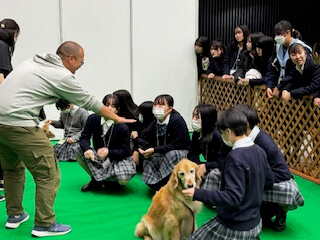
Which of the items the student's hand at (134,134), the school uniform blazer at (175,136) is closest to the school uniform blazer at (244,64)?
the student's hand at (134,134)

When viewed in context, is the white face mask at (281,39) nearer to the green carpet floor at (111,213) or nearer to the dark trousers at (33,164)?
the green carpet floor at (111,213)

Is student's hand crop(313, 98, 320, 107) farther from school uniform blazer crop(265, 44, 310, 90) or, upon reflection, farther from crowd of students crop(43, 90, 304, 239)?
crowd of students crop(43, 90, 304, 239)

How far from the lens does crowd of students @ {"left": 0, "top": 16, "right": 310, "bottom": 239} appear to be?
91.2 inches

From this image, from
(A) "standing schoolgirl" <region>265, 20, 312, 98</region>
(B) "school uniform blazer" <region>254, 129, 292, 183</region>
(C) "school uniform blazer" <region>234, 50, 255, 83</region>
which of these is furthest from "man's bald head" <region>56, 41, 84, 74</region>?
(C) "school uniform blazer" <region>234, 50, 255, 83</region>

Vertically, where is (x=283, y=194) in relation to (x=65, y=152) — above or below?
above

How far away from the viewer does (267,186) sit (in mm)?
2965

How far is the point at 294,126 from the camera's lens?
4.59m

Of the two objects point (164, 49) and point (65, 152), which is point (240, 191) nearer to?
point (65, 152)

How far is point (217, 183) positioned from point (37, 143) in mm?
1311

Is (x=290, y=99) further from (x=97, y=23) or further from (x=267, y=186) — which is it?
(x=97, y=23)

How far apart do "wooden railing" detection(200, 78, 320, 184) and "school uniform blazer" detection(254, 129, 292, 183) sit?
1322 millimetres

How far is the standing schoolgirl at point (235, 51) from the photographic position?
5672 millimetres

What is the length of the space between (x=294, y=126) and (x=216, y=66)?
6.40ft

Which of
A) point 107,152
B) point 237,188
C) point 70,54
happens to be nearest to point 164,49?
point 107,152
